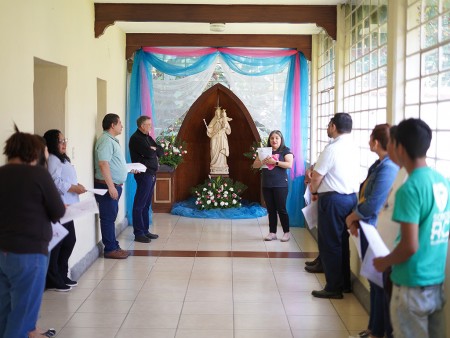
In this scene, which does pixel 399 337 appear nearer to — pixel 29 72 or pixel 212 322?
pixel 212 322

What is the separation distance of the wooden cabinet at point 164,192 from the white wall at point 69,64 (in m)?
1.68

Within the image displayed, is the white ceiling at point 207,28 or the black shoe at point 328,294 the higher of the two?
the white ceiling at point 207,28

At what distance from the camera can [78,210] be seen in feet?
14.5

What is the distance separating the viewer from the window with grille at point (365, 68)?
18.9 feet

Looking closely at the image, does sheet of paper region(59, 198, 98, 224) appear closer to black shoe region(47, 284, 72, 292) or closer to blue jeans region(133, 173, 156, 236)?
black shoe region(47, 284, 72, 292)

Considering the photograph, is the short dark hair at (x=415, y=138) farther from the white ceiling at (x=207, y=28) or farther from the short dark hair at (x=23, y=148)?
the white ceiling at (x=207, y=28)

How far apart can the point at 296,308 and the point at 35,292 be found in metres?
2.36

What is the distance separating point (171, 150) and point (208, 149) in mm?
1492

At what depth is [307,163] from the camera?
9922 mm

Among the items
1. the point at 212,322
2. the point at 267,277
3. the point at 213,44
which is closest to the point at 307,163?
the point at 213,44

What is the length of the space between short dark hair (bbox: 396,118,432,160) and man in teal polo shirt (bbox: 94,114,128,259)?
4.49m

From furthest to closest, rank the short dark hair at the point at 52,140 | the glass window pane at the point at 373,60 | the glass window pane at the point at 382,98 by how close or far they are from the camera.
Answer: the glass window pane at the point at 373,60 < the glass window pane at the point at 382,98 < the short dark hair at the point at 52,140

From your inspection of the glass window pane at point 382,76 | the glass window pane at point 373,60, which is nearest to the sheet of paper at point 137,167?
the glass window pane at point 373,60

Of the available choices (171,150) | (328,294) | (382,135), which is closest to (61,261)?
(328,294)
